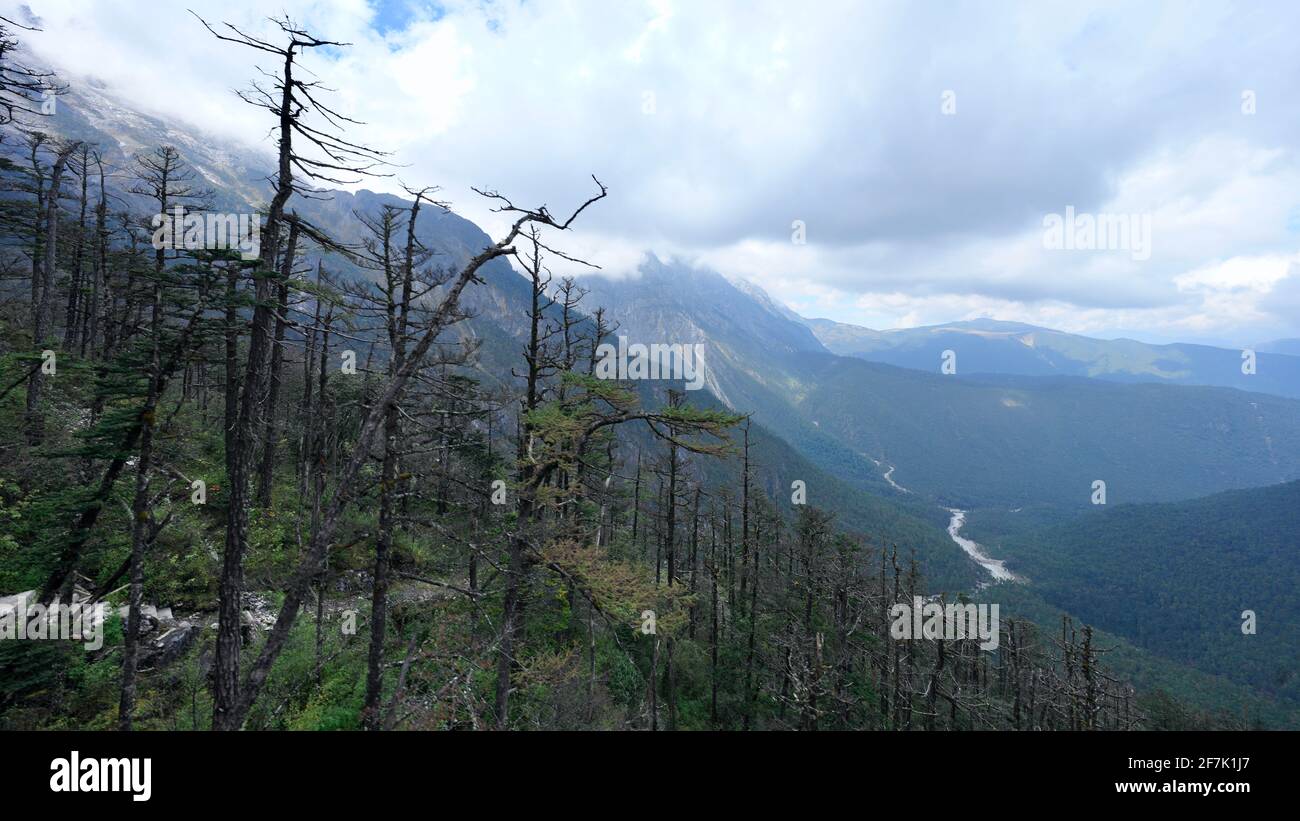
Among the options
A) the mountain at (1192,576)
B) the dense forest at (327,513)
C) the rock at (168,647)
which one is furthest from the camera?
the mountain at (1192,576)

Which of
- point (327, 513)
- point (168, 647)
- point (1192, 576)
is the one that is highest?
point (327, 513)

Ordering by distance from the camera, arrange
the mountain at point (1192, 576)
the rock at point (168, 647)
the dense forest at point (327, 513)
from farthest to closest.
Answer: the mountain at point (1192, 576)
the rock at point (168, 647)
the dense forest at point (327, 513)

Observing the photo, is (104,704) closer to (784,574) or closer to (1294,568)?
(784,574)

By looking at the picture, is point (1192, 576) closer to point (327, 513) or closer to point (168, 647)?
point (327, 513)

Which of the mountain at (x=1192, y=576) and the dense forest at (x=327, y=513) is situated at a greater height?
the dense forest at (x=327, y=513)

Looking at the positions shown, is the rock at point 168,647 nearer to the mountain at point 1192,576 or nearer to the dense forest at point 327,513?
the dense forest at point 327,513

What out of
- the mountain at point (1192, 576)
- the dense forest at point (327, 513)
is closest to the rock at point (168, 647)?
the dense forest at point (327, 513)

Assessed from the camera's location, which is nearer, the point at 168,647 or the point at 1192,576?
the point at 168,647

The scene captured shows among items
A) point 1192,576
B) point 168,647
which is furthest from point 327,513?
point 1192,576

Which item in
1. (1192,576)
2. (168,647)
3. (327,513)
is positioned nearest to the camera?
(327,513)

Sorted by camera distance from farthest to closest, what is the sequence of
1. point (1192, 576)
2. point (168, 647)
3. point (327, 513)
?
point (1192, 576), point (168, 647), point (327, 513)
